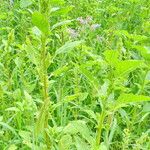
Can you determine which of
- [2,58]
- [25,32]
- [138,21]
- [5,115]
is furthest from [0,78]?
[138,21]

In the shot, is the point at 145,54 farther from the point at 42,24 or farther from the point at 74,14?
the point at 74,14

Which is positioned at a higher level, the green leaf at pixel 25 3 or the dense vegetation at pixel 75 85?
the green leaf at pixel 25 3

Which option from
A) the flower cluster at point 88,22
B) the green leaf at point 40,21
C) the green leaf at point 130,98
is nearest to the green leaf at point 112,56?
the green leaf at point 130,98

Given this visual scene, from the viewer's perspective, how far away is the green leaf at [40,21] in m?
1.27

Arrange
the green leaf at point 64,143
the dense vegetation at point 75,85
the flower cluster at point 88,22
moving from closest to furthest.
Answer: the dense vegetation at point 75,85
the green leaf at point 64,143
the flower cluster at point 88,22


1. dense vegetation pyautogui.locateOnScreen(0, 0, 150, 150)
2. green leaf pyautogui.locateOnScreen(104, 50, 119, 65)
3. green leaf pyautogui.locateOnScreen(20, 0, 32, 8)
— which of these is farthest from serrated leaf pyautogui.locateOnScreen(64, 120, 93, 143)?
green leaf pyautogui.locateOnScreen(20, 0, 32, 8)

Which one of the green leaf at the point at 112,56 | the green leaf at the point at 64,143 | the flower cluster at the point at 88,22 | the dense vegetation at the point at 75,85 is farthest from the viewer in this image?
the flower cluster at the point at 88,22

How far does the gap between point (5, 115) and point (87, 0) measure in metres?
2.19

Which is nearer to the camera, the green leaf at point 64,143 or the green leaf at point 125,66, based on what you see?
the green leaf at point 125,66

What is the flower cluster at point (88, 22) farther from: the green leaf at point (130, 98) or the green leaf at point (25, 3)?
the green leaf at point (130, 98)

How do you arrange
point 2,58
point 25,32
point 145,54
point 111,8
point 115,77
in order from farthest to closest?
point 111,8 < point 25,32 < point 2,58 < point 145,54 < point 115,77

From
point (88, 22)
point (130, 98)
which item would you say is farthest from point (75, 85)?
point (88, 22)

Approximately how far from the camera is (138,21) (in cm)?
419

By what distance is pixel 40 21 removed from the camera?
4.26 feet
